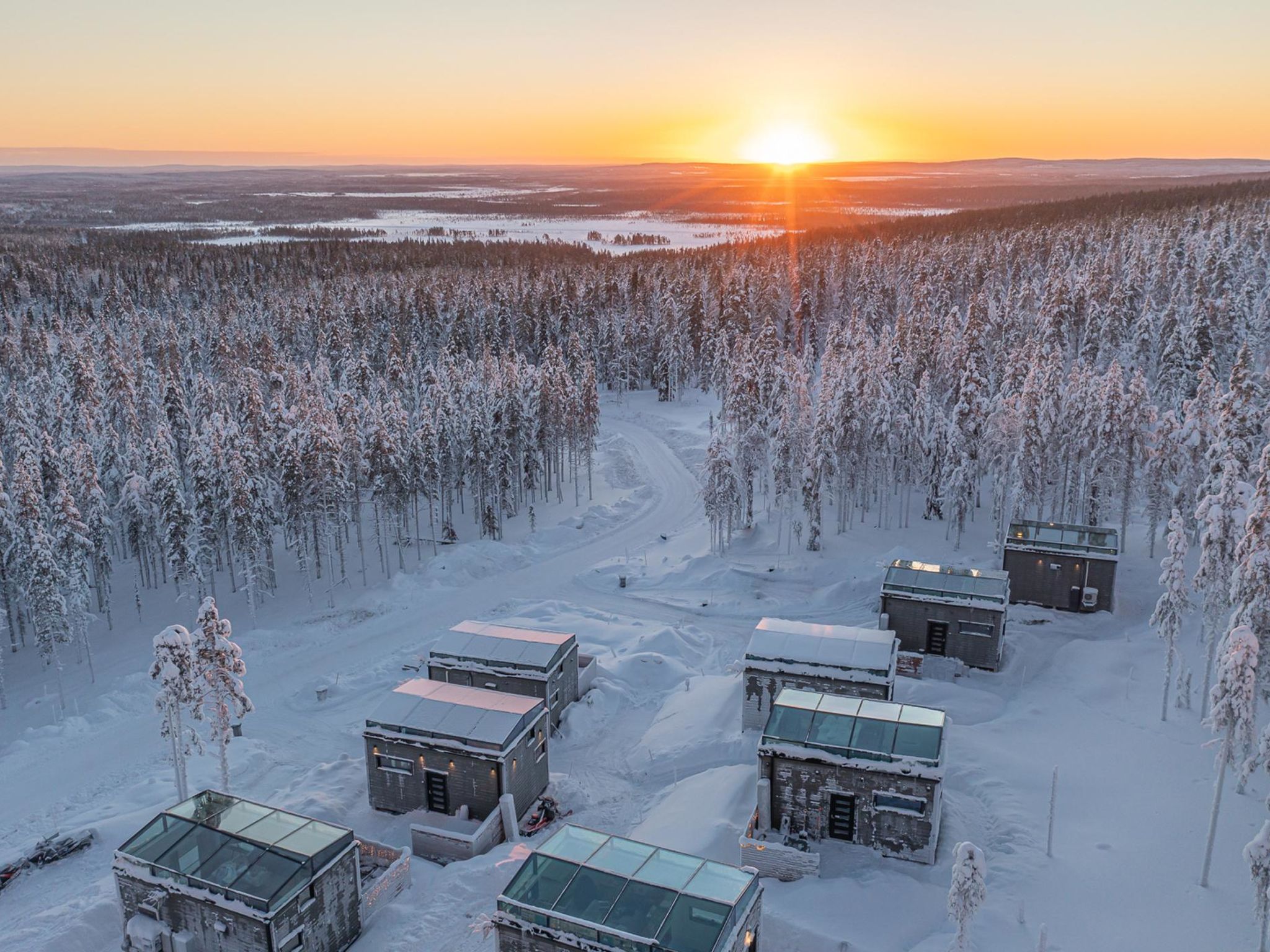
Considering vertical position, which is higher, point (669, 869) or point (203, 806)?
point (669, 869)

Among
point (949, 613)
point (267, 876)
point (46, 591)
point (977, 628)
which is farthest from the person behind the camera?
point (46, 591)

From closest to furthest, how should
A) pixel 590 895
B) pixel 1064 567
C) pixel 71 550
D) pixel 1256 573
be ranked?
pixel 590 895 < pixel 1256 573 < pixel 1064 567 < pixel 71 550

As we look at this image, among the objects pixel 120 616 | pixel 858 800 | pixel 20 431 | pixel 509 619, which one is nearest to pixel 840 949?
pixel 858 800

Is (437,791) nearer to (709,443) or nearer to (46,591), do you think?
(46,591)

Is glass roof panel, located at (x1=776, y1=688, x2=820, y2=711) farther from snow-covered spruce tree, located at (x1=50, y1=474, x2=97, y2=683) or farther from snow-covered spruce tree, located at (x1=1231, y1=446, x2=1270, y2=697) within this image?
snow-covered spruce tree, located at (x1=50, y1=474, x2=97, y2=683)

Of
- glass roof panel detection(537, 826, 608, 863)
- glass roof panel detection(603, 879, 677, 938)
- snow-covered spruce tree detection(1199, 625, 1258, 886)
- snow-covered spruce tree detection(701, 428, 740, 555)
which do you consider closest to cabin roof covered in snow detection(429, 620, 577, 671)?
glass roof panel detection(537, 826, 608, 863)

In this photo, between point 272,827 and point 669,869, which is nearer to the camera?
point 669,869

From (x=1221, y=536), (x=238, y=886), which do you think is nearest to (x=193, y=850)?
(x=238, y=886)
